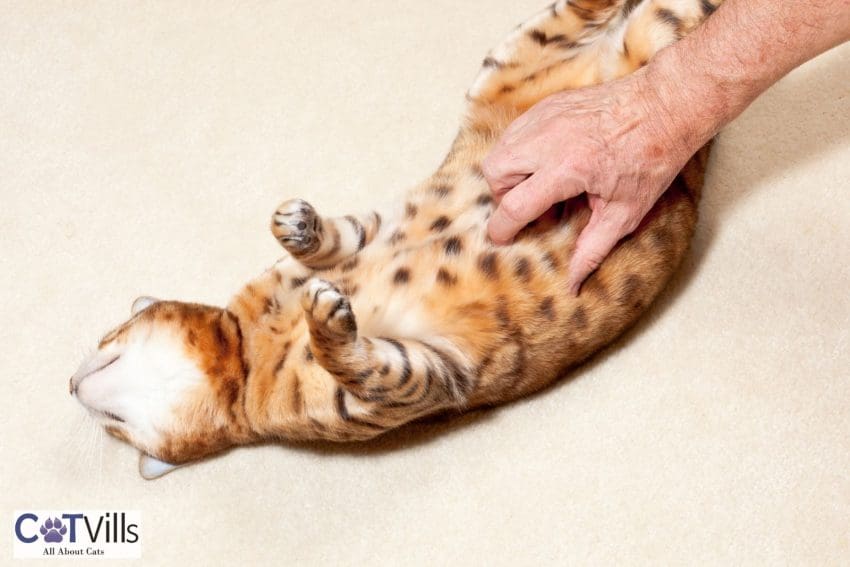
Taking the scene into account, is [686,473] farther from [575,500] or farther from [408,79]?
[408,79]

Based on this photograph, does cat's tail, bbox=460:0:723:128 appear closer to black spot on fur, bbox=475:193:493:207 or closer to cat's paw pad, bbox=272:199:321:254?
black spot on fur, bbox=475:193:493:207

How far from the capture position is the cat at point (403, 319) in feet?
5.24

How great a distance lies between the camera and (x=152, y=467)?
1.72 metres

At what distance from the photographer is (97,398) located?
168 centimetres

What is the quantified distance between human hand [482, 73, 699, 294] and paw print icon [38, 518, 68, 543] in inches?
45.6

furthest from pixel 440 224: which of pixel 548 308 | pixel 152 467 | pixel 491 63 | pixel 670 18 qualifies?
pixel 152 467

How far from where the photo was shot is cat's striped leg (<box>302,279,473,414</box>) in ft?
4.66

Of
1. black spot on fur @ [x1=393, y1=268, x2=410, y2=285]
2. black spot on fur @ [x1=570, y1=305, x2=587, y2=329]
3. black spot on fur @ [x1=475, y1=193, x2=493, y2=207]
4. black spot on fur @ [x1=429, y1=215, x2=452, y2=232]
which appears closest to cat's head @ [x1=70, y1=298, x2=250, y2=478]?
black spot on fur @ [x1=393, y1=268, x2=410, y2=285]

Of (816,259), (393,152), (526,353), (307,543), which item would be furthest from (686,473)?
(393,152)

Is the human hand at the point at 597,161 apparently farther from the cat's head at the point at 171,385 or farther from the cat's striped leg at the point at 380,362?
the cat's head at the point at 171,385

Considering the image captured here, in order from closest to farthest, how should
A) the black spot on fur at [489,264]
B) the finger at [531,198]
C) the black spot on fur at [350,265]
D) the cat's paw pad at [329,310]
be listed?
the cat's paw pad at [329,310] < the finger at [531,198] < the black spot on fur at [489,264] < the black spot on fur at [350,265]

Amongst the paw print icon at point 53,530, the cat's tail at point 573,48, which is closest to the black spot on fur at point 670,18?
the cat's tail at point 573,48

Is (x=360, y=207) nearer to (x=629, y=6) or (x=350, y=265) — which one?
(x=350, y=265)

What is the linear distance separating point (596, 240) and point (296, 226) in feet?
1.91
